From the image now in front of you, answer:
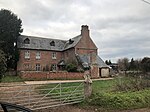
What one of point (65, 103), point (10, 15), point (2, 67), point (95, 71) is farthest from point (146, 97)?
point (10, 15)

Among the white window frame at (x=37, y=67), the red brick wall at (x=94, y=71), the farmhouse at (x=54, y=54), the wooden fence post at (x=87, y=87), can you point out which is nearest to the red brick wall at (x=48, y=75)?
the red brick wall at (x=94, y=71)

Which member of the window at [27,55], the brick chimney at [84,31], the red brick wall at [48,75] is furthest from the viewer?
the brick chimney at [84,31]

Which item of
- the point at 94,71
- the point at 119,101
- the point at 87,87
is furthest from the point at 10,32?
the point at 119,101

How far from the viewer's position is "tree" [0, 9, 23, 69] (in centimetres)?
4091

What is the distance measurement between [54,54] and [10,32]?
42.4ft

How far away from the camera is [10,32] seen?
4178cm

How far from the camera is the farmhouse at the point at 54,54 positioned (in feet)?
145

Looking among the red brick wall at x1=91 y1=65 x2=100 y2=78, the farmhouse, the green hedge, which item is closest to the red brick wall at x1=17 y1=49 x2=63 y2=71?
the farmhouse

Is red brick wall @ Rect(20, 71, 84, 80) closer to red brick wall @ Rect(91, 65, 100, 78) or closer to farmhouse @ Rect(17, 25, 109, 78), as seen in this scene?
red brick wall @ Rect(91, 65, 100, 78)

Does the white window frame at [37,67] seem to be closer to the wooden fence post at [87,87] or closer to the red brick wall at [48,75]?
the red brick wall at [48,75]

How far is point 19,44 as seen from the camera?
45.9 m

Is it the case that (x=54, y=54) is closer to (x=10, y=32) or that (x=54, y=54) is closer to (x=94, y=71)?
(x=10, y=32)

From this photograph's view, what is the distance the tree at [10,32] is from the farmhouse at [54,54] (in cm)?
250

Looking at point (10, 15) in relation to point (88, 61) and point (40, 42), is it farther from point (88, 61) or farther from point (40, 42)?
point (88, 61)
